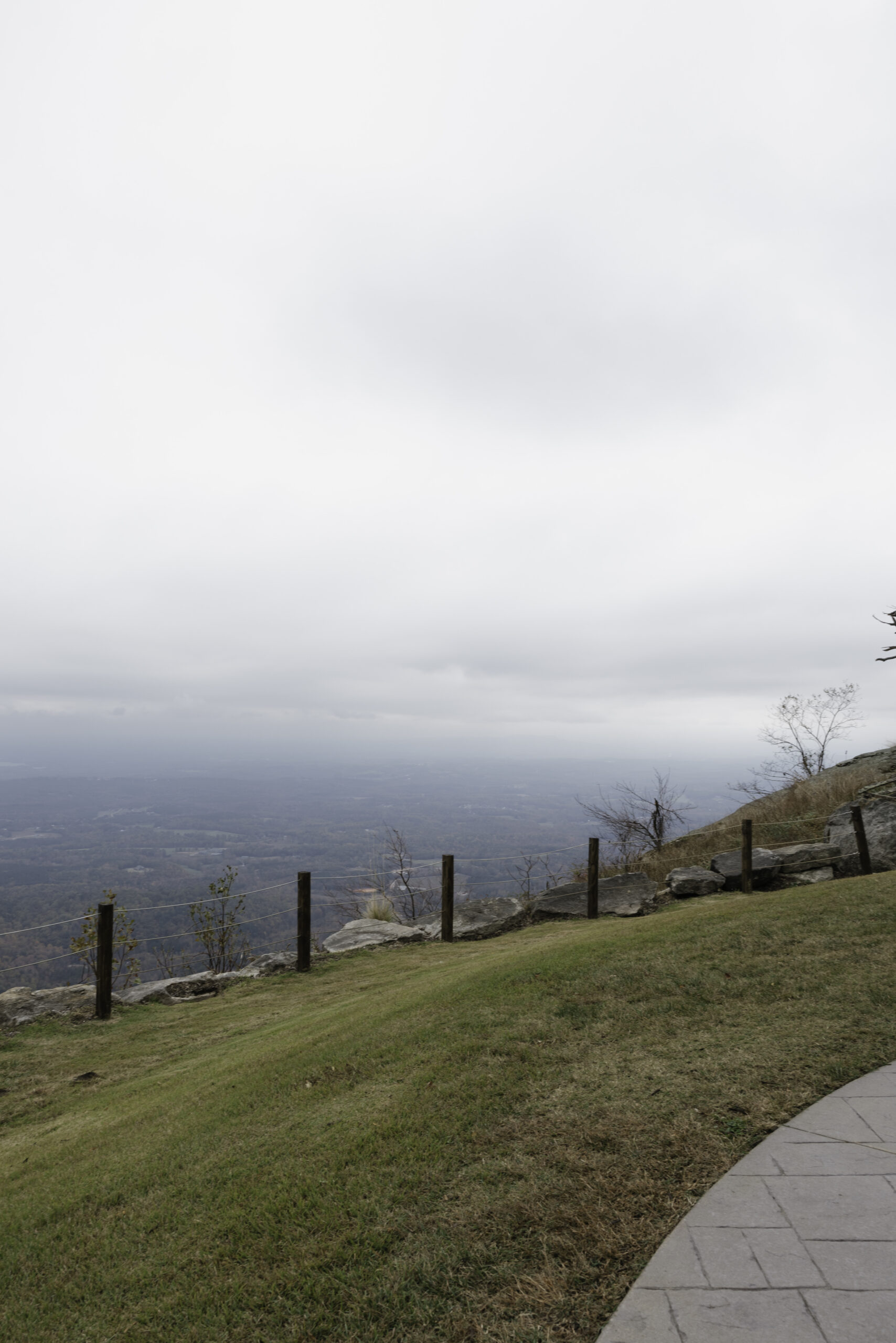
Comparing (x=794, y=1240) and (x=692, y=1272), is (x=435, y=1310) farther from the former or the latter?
(x=794, y=1240)

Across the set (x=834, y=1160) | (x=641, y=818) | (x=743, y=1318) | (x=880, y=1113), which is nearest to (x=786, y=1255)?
(x=743, y=1318)

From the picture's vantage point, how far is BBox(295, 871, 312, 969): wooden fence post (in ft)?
35.9

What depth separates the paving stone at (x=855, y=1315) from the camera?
211cm

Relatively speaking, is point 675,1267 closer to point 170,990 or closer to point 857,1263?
point 857,1263

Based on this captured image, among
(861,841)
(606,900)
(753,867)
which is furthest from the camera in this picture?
(606,900)

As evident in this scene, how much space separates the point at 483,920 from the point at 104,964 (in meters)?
7.01

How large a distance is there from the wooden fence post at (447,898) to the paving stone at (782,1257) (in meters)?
9.44

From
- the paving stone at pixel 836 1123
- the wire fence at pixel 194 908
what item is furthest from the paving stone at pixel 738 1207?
the wire fence at pixel 194 908

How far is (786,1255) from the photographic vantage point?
252 cm

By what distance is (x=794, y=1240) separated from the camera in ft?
8.50

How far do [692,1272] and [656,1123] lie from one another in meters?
1.10

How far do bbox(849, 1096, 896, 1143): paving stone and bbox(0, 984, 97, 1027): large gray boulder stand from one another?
976 centimetres

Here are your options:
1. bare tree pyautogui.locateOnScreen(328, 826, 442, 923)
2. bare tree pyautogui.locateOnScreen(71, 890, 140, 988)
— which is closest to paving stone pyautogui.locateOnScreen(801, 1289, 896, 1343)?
bare tree pyautogui.locateOnScreen(71, 890, 140, 988)

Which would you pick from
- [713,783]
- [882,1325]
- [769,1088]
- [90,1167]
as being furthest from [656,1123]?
[713,783]
